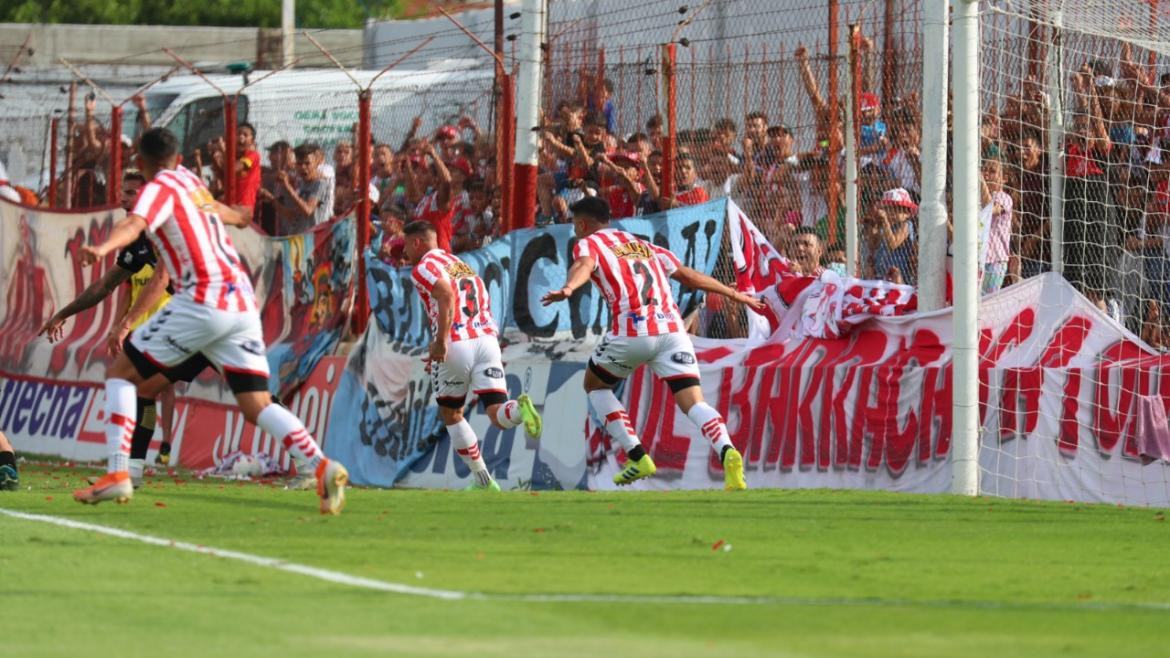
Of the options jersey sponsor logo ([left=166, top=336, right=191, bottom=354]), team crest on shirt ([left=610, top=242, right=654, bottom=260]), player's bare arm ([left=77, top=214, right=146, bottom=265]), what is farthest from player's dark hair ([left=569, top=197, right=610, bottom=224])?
player's bare arm ([left=77, top=214, right=146, bottom=265])

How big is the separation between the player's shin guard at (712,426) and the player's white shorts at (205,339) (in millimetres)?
3568

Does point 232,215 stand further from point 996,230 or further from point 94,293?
point 996,230

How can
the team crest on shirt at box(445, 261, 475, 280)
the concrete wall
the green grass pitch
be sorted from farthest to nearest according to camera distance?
the concrete wall < the team crest on shirt at box(445, 261, 475, 280) < the green grass pitch

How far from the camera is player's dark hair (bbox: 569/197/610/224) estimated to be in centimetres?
1414

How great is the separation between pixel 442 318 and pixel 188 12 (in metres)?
48.4

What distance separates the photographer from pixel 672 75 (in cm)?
1652

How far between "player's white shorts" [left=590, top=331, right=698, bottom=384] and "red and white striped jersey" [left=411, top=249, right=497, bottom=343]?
1505 millimetres

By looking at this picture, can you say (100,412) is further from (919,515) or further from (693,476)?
(919,515)

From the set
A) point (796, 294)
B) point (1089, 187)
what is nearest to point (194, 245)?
point (796, 294)

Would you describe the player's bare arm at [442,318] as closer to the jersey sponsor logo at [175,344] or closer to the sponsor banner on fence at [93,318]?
the sponsor banner on fence at [93,318]

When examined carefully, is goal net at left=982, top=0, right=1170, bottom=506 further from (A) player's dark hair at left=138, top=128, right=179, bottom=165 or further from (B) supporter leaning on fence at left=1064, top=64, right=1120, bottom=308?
(A) player's dark hair at left=138, top=128, right=179, bottom=165

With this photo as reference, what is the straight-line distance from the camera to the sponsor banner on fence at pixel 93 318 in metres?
18.9

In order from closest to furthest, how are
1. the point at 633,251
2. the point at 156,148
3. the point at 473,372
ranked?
the point at 156,148, the point at 633,251, the point at 473,372

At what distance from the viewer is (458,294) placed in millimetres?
15188
